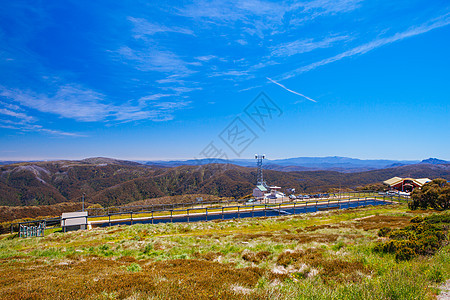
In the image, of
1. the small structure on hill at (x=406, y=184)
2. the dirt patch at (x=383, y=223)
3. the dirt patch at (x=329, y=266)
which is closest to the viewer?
the dirt patch at (x=329, y=266)

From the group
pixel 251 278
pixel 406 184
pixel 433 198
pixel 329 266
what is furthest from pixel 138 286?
pixel 406 184

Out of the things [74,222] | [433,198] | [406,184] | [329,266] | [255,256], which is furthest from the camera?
[406,184]

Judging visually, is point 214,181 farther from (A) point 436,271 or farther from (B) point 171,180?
(A) point 436,271

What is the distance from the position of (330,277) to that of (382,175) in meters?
237

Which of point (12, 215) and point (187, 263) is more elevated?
point (187, 263)

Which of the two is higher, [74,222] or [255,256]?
[255,256]

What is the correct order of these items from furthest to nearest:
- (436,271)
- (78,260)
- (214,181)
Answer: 1. (214,181)
2. (78,260)
3. (436,271)

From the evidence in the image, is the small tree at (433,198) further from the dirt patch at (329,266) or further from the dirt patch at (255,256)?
the dirt patch at (255,256)

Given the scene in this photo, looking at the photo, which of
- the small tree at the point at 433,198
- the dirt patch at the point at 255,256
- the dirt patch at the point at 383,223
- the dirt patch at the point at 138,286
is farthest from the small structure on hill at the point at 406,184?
the dirt patch at the point at 138,286

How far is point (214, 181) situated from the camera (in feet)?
582

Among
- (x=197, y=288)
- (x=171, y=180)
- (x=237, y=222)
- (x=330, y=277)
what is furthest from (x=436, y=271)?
(x=171, y=180)

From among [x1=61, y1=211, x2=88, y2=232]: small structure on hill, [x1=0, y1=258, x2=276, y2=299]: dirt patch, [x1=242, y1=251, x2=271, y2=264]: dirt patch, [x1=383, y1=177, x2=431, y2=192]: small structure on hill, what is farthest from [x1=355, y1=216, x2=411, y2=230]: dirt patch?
[x1=383, y1=177, x2=431, y2=192]: small structure on hill

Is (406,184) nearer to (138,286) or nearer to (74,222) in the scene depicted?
(138,286)

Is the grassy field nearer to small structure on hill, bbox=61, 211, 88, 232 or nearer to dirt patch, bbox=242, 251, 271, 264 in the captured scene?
dirt patch, bbox=242, 251, 271, 264
